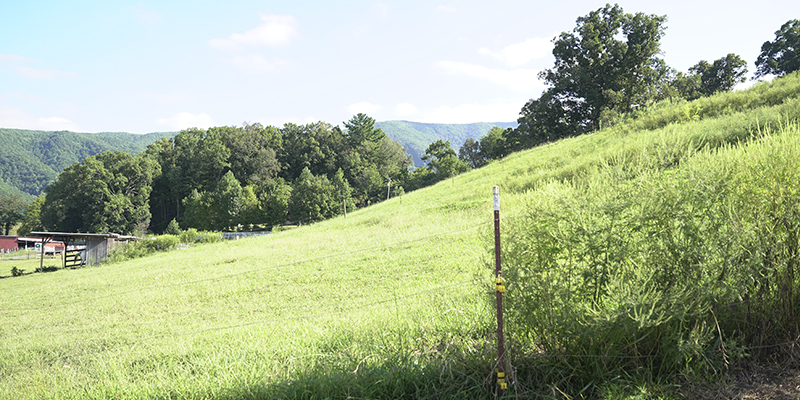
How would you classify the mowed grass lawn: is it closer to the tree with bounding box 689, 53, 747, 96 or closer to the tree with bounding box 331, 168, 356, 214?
the tree with bounding box 331, 168, 356, 214

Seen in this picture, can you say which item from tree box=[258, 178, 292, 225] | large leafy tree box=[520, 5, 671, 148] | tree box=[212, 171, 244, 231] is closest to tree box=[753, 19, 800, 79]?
large leafy tree box=[520, 5, 671, 148]

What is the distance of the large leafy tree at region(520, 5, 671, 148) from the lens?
37.4 meters

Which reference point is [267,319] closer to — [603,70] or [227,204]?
[603,70]

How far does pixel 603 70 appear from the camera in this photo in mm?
39094

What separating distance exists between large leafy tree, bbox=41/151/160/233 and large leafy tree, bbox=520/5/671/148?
60249 millimetres

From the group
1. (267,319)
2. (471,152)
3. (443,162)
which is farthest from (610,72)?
(471,152)

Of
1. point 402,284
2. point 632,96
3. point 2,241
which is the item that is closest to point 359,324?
point 402,284

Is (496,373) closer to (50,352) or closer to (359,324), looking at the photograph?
(359,324)

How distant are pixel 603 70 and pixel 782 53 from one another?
21194 millimetres

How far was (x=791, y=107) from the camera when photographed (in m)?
12.5

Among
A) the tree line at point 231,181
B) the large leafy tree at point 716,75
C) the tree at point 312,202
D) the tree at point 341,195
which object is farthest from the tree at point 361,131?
the large leafy tree at point 716,75

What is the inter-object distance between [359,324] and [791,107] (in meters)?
15.0

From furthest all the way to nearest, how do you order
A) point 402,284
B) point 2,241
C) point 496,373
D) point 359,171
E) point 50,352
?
point 359,171
point 2,241
point 402,284
point 50,352
point 496,373

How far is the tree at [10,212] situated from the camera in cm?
8138
